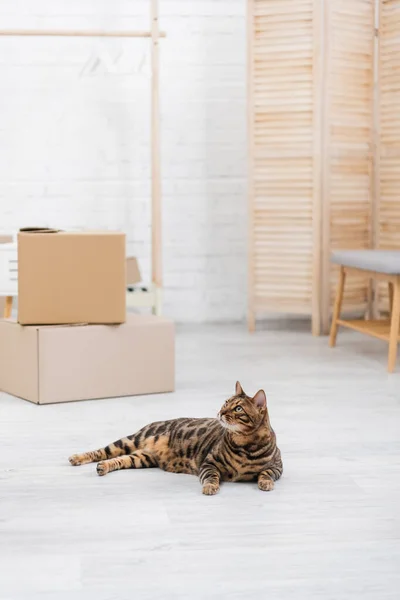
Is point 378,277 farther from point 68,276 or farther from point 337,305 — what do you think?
point 68,276

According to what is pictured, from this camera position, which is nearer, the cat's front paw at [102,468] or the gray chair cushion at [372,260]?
the cat's front paw at [102,468]

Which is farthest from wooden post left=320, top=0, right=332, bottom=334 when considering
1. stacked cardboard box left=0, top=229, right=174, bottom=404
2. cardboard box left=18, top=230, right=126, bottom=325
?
cardboard box left=18, top=230, right=126, bottom=325

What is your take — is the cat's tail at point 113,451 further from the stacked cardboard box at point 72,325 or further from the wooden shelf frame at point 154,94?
the wooden shelf frame at point 154,94

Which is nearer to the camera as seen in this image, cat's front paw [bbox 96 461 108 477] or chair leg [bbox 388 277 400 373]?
cat's front paw [bbox 96 461 108 477]

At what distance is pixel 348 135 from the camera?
17.5 feet

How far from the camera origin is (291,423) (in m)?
3.36

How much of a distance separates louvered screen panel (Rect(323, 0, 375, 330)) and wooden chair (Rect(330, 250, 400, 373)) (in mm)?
474

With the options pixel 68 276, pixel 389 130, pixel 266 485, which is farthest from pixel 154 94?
pixel 266 485

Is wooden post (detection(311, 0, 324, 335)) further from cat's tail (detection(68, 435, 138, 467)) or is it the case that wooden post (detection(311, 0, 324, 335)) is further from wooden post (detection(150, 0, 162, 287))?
cat's tail (detection(68, 435, 138, 467))

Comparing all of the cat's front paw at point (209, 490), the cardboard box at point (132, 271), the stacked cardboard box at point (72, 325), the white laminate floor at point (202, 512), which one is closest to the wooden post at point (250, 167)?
the cardboard box at point (132, 271)

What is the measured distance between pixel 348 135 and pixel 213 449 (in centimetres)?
301

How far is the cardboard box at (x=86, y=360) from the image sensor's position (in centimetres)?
364

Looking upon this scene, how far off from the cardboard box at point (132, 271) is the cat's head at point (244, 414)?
8.84ft

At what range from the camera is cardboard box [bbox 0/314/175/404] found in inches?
143
